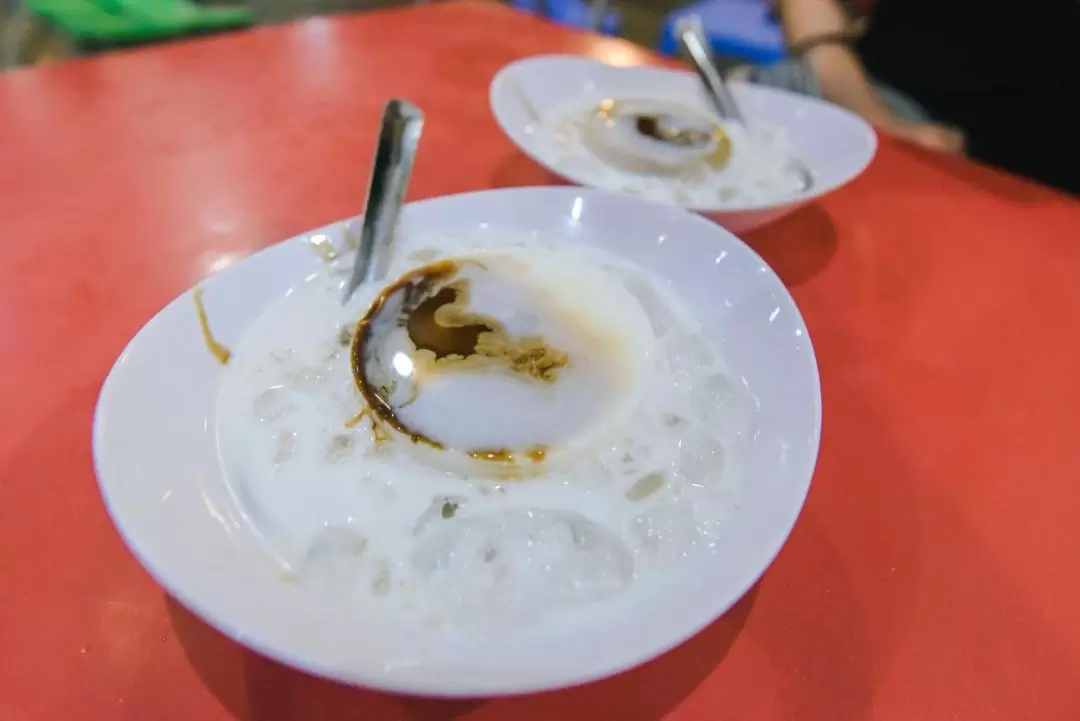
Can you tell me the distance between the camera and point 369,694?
46 cm

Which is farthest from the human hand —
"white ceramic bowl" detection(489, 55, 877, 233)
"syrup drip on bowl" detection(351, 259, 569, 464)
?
"syrup drip on bowl" detection(351, 259, 569, 464)

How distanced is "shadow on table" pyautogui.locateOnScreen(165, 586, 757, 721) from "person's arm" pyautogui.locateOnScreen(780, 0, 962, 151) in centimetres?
99

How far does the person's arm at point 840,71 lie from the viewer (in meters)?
1.34

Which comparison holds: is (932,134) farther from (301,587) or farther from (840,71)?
(301,587)

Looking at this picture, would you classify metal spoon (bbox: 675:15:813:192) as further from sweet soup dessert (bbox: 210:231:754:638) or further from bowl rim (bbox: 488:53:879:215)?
sweet soup dessert (bbox: 210:231:754:638)

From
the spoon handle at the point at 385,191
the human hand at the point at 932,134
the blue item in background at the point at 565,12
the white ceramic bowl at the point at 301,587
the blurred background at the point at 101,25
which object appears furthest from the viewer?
the blue item in background at the point at 565,12

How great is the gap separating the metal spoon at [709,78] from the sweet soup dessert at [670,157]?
45 millimetres

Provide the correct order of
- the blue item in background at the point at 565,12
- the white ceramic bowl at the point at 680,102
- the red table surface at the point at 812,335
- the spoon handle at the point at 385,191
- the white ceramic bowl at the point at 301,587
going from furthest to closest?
the blue item in background at the point at 565,12, the white ceramic bowl at the point at 680,102, the spoon handle at the point at 385,191, the red table surface at the point at 812,335, the white ceramic bowl at the point at 301,587

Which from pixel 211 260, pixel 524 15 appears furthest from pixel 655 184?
pixel 524 15

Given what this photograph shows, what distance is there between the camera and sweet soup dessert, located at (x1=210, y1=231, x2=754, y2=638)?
427 millimetres

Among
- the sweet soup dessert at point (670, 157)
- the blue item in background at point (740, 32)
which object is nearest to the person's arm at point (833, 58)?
the blue item in background at point (740, 32)

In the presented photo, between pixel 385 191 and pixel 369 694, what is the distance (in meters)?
0.47

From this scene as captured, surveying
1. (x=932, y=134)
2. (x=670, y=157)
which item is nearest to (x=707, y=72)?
(x=670, y=157)

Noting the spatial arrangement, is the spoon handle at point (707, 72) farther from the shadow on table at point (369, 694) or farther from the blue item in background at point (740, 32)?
the blue item in background at point (740, 32)
